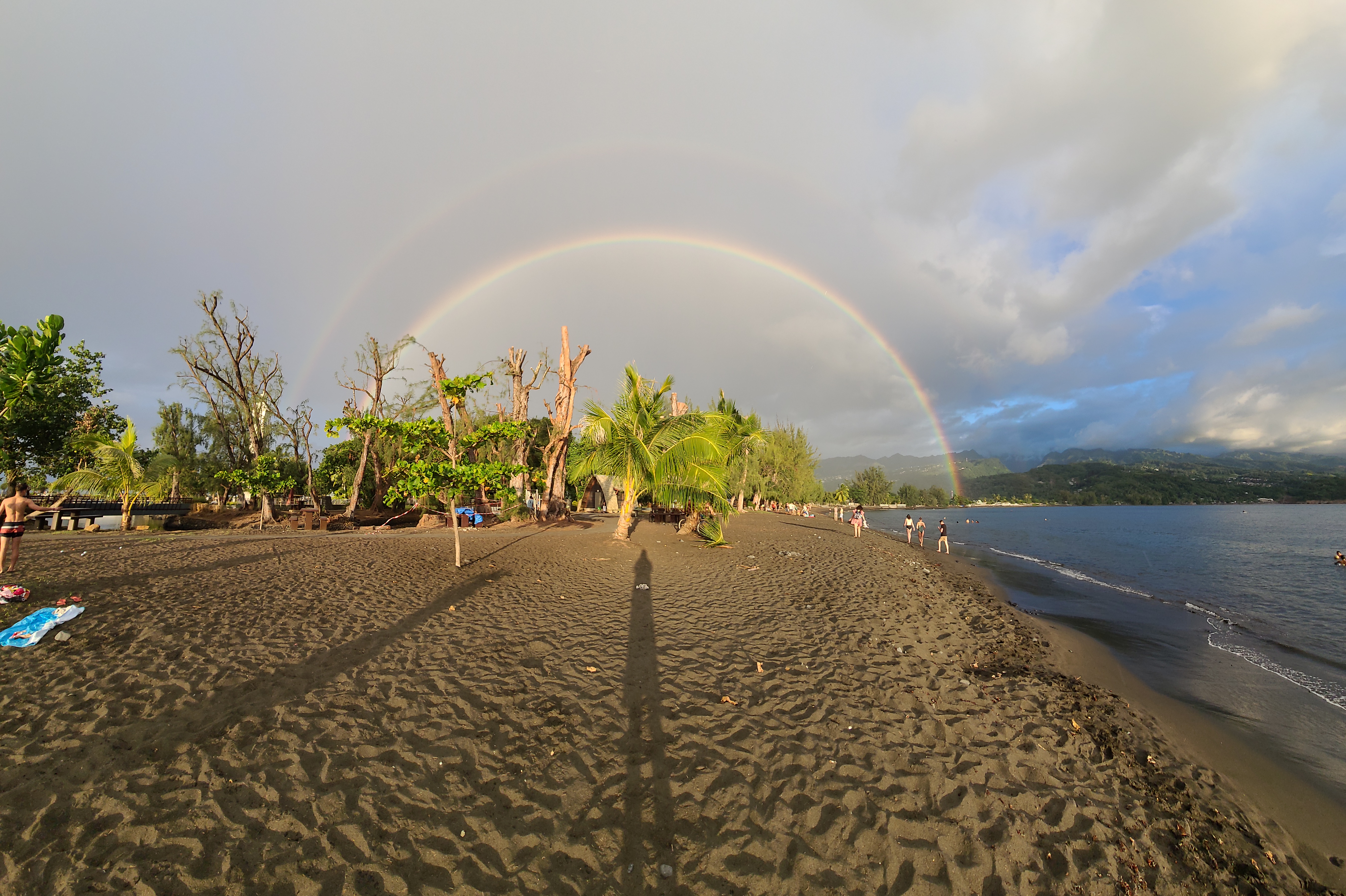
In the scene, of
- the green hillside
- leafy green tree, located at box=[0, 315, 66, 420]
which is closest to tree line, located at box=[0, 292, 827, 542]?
leafy green tree, located at box=[0, 315, 66, 420]

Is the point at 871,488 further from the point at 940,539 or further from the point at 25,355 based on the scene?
the point at 25,355

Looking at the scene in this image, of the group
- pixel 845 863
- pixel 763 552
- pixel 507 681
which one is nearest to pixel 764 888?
pixel 845 863

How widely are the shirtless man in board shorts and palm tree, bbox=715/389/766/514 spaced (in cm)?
1828

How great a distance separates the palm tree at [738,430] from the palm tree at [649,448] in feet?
4.08

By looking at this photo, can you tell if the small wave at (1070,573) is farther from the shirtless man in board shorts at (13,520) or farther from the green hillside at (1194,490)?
the green hillside at (1194,490)

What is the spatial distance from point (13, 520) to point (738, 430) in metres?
22.6

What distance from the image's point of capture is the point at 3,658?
19.1 feet

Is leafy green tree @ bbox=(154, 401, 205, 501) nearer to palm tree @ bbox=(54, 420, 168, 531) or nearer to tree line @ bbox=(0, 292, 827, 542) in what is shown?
tree line @ bbox=(0, 292, 827, 542)

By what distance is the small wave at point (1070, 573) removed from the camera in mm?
19312

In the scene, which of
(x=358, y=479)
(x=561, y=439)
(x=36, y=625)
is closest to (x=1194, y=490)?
(x=561, y=439)

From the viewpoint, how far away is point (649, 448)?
1853 centimetres

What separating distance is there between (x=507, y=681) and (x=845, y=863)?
437 centimetres

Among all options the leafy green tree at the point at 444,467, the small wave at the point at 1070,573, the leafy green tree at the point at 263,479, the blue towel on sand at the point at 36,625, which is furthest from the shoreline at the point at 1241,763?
the leafy green tree at the point at 263,479

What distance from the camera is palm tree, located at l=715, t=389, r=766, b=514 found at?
22.6 meters
